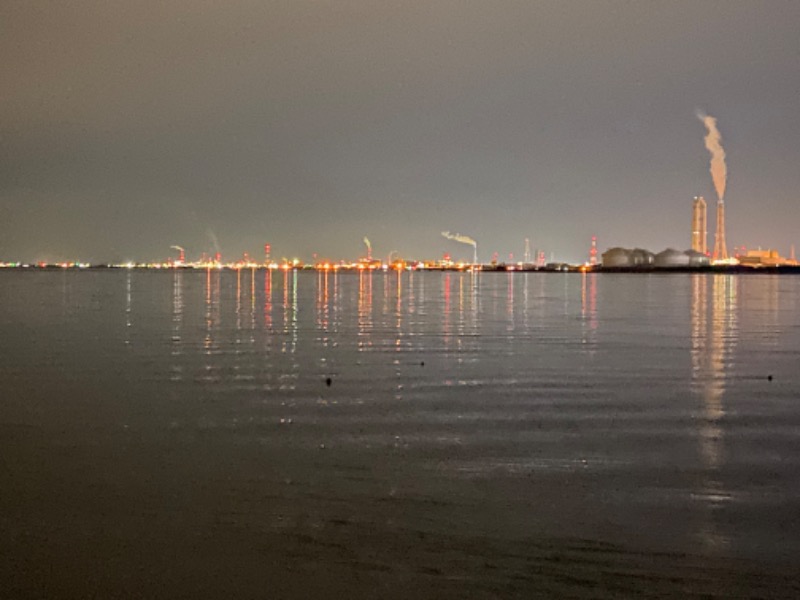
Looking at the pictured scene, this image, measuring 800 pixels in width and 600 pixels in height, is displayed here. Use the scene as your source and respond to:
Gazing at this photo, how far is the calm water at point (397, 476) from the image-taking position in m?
9.34

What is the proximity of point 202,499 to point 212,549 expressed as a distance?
6.53 feet

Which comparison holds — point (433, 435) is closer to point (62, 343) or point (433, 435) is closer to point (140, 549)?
point (140, 549)

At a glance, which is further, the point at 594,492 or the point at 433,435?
the point at 433,435

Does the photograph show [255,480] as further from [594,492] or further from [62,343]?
[62,343]

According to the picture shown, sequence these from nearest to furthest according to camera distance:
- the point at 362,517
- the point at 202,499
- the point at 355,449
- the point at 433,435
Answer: the point at 362,517, the point at 202,499, the point at 355,449, the point at 433,435

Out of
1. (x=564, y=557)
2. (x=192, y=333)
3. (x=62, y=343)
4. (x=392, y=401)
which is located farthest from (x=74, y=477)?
(x=192, y=333)

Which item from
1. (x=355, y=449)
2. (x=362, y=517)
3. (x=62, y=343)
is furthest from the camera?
(x=62, y=343)

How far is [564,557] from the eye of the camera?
9.73 m

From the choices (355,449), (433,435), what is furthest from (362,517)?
(433,435)

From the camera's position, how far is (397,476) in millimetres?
13086

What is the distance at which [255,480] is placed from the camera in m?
12.8

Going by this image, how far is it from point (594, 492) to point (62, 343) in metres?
26.1

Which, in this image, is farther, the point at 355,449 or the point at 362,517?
the point at 355,449

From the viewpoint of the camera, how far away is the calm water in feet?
30.6
